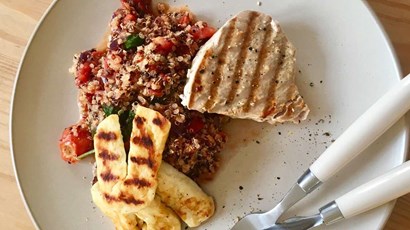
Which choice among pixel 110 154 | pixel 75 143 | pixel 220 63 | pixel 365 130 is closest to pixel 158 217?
pixel 110 154

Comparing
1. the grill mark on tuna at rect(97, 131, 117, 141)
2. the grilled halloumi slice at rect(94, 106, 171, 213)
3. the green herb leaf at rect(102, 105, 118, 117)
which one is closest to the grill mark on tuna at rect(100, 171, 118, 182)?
the grilled halloumi slice at rect(94, 106, 171, 213)

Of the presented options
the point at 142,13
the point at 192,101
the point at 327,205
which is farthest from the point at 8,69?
the point at 327,205

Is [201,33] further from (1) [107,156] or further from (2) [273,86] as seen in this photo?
(1) [107,156]

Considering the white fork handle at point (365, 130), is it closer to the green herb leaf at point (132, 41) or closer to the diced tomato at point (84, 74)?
the green herb leaf at point (132, 41)

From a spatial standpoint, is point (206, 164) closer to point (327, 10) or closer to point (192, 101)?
point (192, 101)

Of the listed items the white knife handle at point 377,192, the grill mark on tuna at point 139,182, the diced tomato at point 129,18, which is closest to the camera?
the white knife handle at point 377,192

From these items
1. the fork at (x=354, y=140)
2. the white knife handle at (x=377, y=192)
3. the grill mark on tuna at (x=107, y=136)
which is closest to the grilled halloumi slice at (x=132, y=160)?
the grill mark on tuna at (x=107, y=136)
